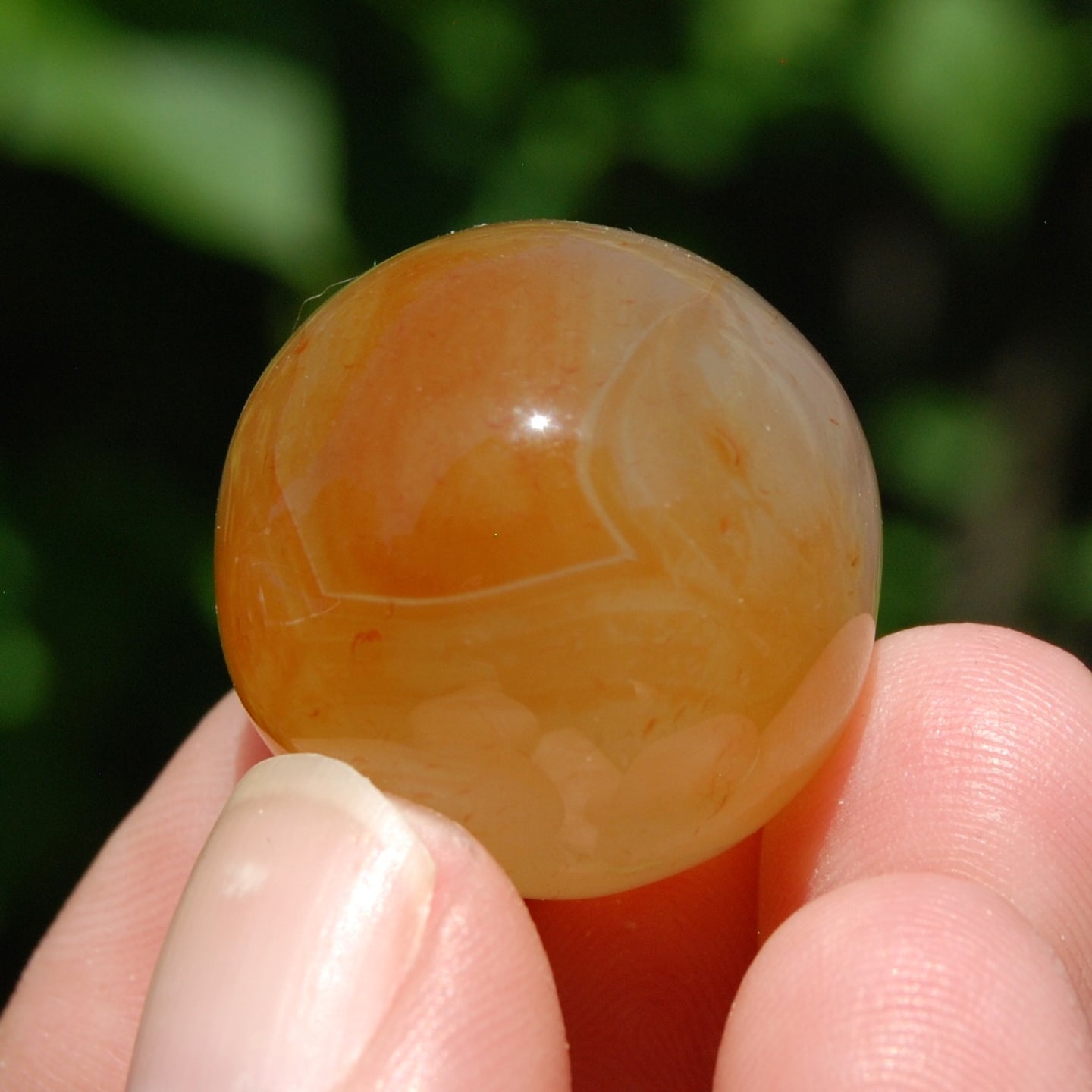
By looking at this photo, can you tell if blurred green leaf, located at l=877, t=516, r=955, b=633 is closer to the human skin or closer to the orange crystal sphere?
the human skin

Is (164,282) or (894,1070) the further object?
(164,282)

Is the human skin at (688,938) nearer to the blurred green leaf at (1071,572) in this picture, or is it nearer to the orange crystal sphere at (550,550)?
the orange crystal sphere at (550,550)

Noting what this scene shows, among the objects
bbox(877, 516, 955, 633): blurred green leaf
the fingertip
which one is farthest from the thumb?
bbox(877, 516, 955, 633): blurred green leaf

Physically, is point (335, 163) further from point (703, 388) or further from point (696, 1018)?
point (696, 1018)

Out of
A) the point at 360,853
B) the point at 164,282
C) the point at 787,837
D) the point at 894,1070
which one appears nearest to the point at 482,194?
the point at 164,282

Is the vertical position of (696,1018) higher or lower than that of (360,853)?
lower

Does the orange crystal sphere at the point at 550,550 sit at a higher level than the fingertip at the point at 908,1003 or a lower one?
higher

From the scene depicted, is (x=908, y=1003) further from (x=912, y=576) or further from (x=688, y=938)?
(x=912, y=576)

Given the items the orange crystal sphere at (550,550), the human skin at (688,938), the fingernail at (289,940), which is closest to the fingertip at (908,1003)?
the human skin at (688,938)
